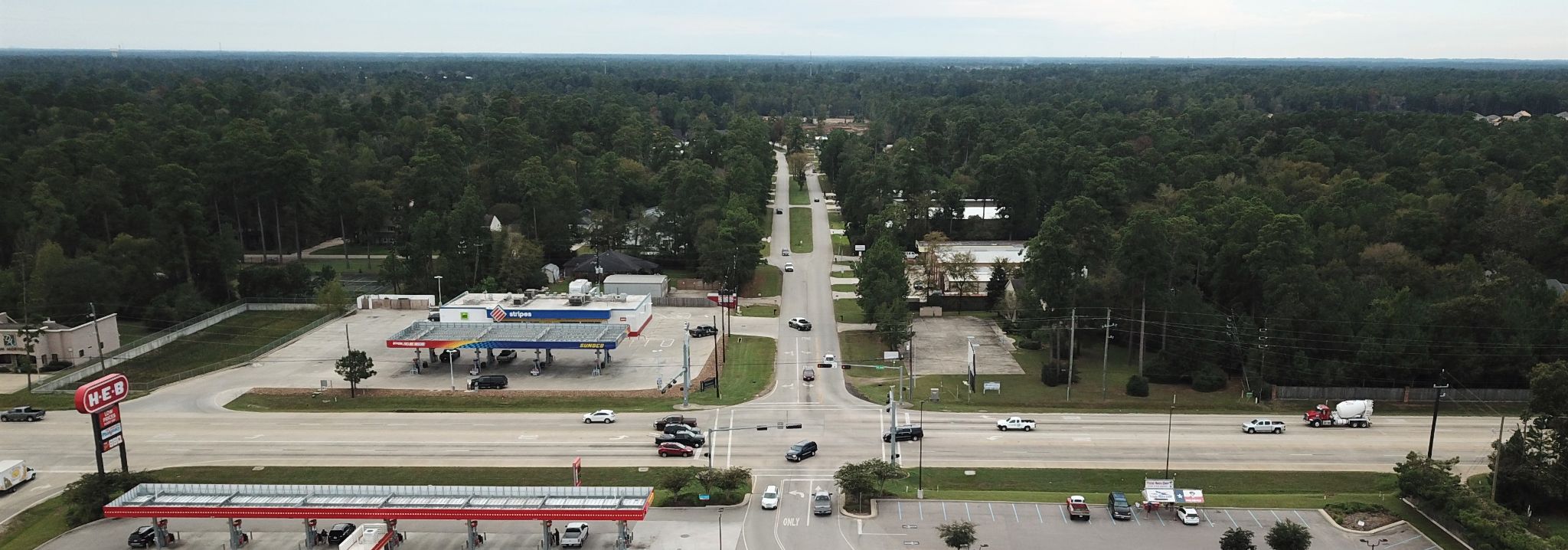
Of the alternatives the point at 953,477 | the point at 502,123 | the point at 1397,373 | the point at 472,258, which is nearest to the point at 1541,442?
the point at 1397,373

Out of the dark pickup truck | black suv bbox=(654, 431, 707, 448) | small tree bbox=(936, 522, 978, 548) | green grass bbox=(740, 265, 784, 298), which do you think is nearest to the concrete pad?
green grass bbox=(740, 265, 784, 298)

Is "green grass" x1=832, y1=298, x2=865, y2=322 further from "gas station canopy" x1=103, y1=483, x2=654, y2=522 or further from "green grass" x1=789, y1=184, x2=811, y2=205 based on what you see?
"green grass" x1=789, y1=184, x2=811, y2=205

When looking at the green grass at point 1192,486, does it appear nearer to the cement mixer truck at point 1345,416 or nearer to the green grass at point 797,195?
the cement mixer truck at point 1345,416

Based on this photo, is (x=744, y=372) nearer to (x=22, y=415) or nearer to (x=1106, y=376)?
(x=1106, y=376)

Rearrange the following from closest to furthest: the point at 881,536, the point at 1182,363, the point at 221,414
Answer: the point at 881,536 < the point at 221,414 < the point at 1182,363

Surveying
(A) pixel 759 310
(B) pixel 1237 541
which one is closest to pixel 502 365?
(A) pixel 759 310

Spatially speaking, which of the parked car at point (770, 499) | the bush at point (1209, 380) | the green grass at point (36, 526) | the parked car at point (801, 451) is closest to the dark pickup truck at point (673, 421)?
the parked car at point (801, 451)

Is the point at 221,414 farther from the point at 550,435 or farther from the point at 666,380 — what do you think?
the point at 666,380
